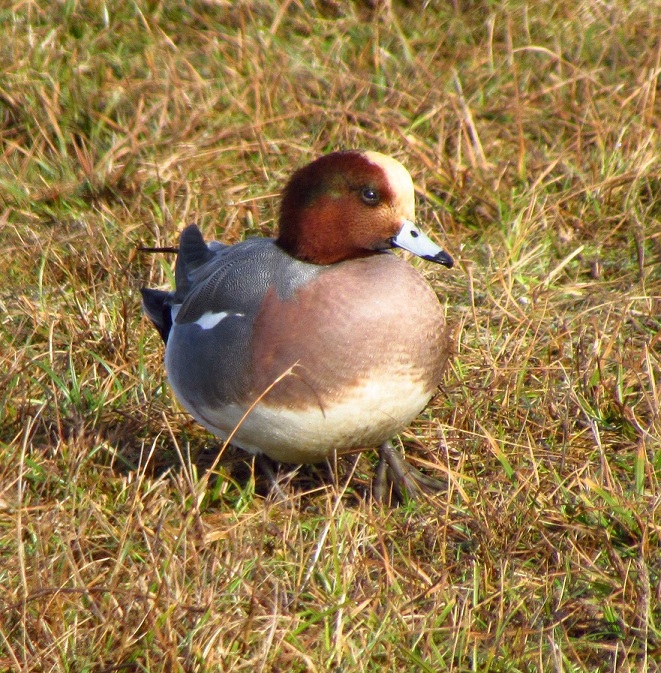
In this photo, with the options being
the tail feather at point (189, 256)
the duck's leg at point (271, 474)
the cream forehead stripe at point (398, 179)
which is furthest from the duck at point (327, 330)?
the tail feather at point (189, 256)

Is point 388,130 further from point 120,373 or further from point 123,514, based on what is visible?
point 123,514

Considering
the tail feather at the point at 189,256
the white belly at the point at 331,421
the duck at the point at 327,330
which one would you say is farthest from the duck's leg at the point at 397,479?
the tail feather at the point at 189,256

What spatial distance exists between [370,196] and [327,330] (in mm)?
386

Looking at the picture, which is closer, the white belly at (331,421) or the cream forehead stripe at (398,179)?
the white belly at (331,421)

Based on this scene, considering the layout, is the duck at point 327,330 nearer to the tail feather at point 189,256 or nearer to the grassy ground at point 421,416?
the grassy ground at point 421,416

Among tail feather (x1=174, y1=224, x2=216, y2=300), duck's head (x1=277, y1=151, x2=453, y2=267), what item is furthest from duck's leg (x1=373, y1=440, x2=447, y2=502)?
tail feather (x1=174, y1=224, x2=216, y2=300)

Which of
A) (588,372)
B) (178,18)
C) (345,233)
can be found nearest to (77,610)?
(345,233)

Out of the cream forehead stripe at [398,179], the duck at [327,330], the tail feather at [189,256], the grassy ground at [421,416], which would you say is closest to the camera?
the grassy ground at [421,416]

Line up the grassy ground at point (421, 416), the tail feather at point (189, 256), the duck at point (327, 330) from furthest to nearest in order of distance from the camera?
the tail feather at point (189, 256)
the duck at point (327, 330)
the grassy ground at point (421, 416)

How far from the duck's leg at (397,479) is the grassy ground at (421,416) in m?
0.06

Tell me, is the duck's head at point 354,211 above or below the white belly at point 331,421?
above

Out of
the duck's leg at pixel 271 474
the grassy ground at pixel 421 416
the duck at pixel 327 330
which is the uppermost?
the duck at pixel 327 330

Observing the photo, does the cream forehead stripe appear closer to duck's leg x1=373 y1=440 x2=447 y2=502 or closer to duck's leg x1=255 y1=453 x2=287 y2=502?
duck's leg x1=373 y1=440 x2=447 y2=502

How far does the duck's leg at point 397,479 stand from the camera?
10.3 feet
